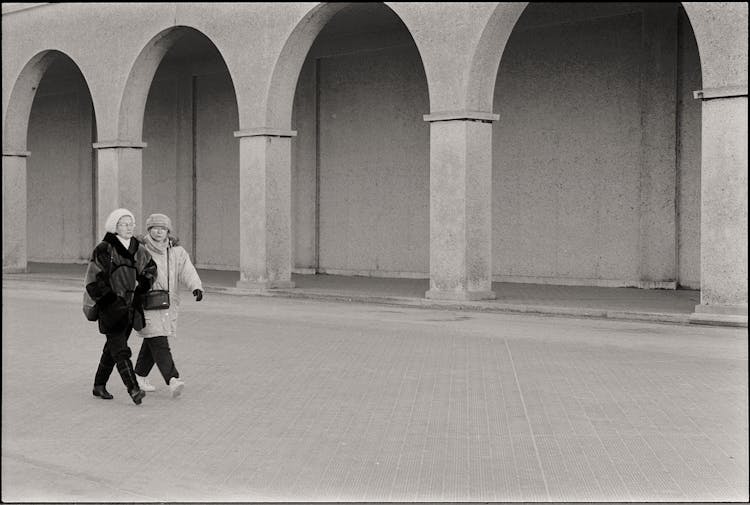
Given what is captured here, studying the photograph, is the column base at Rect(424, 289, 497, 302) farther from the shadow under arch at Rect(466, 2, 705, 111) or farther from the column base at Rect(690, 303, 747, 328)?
the column base at Rect(690, 303, 747, 328)

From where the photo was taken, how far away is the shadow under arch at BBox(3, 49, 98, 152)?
24094 mm

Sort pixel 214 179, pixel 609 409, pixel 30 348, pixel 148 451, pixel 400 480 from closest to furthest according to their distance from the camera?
pixel 400 480
pixel 148 451
pixel 609 409
pixel 30 348
pixel 214 179

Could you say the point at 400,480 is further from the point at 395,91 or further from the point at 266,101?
the point at 395,91

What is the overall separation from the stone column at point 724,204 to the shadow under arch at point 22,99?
1498 cm

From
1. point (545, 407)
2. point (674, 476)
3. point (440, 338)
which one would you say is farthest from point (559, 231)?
point (674, 476)

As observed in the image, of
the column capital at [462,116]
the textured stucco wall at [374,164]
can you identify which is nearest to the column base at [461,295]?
the column capital at [462,116]

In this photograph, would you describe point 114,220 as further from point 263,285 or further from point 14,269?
point 14,269

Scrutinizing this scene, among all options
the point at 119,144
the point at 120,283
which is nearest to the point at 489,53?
the point at 119,144

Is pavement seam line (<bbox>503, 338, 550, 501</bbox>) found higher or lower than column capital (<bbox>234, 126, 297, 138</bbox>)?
lower

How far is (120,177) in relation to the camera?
21.9 metres

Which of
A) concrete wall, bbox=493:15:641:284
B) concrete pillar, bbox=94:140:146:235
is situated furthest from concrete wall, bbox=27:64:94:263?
concrete wall, bbox=493:15:641:284

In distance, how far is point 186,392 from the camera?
9.29 m

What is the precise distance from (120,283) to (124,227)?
451 millimetres

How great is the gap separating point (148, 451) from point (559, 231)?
1453cm
